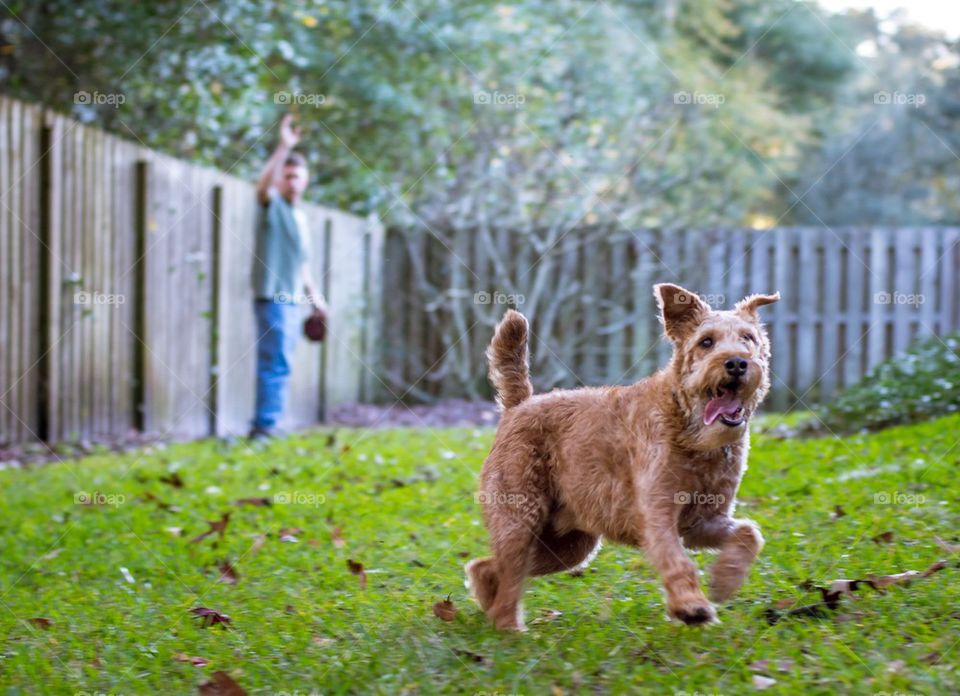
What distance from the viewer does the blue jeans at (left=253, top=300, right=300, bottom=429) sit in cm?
1020

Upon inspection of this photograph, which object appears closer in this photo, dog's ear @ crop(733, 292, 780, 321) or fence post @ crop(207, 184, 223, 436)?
dog's ear @ crop(733, 292, 780, 321)

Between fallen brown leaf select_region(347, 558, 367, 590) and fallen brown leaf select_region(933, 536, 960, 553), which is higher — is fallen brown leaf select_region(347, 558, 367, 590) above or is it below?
below

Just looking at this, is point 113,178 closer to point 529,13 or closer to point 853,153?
point 529,13

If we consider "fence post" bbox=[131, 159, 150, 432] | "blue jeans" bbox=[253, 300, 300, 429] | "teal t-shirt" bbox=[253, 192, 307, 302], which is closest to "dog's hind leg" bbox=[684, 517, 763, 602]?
"blue jeans" bbox=[253, 300, 300, 429]

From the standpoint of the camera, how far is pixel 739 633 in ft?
12.9

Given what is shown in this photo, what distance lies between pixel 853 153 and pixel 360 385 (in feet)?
44.2

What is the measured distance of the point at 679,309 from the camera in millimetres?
4309

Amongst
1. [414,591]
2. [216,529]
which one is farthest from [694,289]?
[414,591]

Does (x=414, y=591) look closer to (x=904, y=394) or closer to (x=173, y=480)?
(x=173, y=480)

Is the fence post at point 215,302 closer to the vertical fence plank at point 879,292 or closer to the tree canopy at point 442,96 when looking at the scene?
the tree canopy at point 442,96

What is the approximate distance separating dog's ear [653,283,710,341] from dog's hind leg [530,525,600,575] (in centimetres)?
95

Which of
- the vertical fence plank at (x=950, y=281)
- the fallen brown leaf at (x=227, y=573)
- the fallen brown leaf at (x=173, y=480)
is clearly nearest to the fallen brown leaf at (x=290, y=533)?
the fallen brown leaf at (x=227, y=573)

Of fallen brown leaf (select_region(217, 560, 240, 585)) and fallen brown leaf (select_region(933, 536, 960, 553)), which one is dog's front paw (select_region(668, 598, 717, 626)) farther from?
fallen brown leaf (select_region(217, 560, 240, 585))

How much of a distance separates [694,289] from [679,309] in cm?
984
